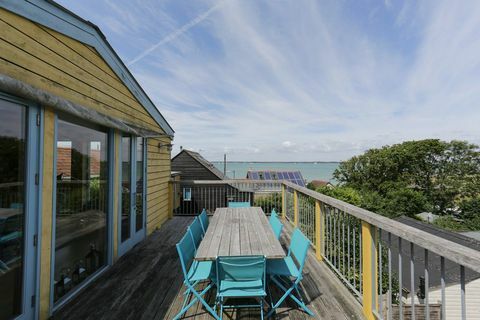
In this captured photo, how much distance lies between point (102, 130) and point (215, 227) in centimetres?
217

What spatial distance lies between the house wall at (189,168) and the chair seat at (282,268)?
35.8 feet

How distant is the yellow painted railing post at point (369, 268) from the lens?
203 centimetres

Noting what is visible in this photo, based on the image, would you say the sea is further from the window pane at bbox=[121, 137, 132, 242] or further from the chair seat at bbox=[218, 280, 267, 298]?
the chair seat at bbox=[218, 280, 267, 298]

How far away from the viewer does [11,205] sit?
1.86 metres

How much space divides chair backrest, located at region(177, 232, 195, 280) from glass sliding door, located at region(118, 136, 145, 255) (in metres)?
1.80

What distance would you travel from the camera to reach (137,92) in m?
4.46

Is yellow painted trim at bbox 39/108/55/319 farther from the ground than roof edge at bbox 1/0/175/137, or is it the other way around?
roof edge at bbox 1/0/175/137

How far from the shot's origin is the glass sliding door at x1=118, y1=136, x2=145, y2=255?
150 inches

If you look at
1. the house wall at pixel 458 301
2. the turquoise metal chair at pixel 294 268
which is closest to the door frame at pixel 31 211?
the turquoise metal chair at pixel 294 268

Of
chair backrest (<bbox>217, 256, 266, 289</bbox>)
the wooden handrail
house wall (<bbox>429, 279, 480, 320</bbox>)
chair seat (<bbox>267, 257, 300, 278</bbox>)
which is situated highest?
the wooden handrail

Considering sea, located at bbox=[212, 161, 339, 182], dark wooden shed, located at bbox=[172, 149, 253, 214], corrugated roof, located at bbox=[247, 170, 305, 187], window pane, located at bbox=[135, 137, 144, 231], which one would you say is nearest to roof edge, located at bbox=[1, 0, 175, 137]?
window pane, located at bbox=[135, 137, 144, 231]

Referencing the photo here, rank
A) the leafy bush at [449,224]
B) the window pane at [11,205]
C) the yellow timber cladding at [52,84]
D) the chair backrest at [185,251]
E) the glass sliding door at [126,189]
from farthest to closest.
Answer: the leafy bush at [449,224]
the glass sliding door at [126,189]
the chair backrest at [185,251]
the yellow timber cladding at [52,84]
the window pane at [11,205]

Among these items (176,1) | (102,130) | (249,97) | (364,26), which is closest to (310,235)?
(102,130)

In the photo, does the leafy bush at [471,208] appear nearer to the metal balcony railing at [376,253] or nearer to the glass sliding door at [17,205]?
the metal balcony railing at [376,253]
